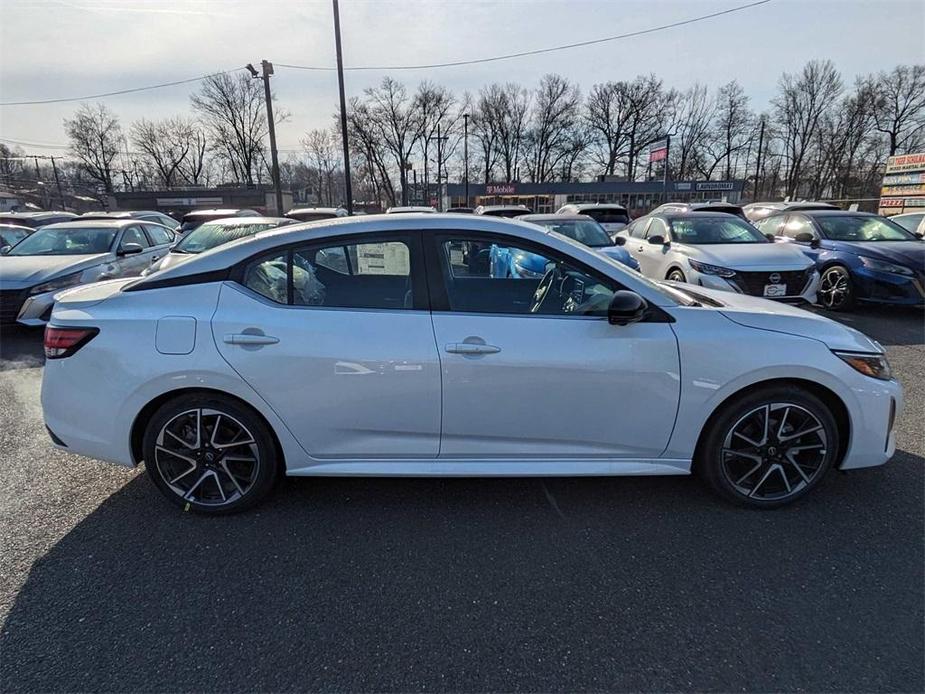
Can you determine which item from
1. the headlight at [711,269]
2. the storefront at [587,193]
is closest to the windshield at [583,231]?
the headlight at [711,269]

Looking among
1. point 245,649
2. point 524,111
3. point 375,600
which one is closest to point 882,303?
point 375,600

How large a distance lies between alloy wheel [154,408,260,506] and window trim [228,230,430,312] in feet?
2.45

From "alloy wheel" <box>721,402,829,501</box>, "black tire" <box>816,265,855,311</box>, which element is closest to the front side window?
"alloy wheel" <box>721,402,829,501</box>

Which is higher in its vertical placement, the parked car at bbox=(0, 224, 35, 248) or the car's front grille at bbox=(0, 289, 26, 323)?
the parked car at bbox=(0, 224, 35, 248)

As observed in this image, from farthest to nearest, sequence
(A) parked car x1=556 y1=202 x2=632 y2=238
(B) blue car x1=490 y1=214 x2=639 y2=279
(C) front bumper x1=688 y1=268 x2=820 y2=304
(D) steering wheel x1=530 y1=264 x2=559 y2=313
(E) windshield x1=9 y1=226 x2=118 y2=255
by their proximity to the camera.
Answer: (A) parked car x1=556 y1=202 x2=632 y2=238
(E) windshield x1=9 y1=226 x2=118 y2=255
(C) front bumper x1=688 y1=268 x2=820 y2=304
(B) blue car x1=490 y1=214 x2=639 y2=279
(D) steering wheel x1=530 y1=264 x2=559 y2=313

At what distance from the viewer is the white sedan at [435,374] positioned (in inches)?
100

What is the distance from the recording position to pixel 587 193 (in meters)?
55.9

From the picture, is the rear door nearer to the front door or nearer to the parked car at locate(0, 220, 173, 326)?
the front door

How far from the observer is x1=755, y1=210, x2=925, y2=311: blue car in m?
7.28

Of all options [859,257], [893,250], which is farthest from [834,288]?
[893,250]

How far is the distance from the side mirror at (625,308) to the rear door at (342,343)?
938mm

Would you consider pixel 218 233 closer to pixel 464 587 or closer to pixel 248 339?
pixel 248 339

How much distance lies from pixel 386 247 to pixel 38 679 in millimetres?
2313

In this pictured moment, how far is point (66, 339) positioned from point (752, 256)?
25.7 feet
